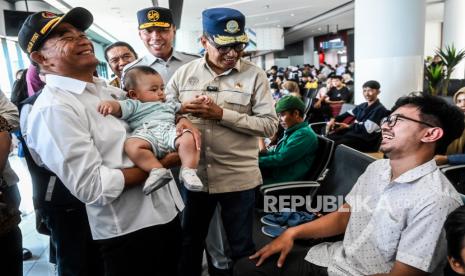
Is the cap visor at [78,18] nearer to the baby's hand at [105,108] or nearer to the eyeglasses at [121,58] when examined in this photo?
the baby's hand at [105,108]

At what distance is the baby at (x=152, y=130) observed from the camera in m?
1.16

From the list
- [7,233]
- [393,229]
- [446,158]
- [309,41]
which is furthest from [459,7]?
[309,41]

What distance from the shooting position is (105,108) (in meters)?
1.15

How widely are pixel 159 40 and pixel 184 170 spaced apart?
3.52 ft

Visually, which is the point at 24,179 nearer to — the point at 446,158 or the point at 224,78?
the point at 224,78

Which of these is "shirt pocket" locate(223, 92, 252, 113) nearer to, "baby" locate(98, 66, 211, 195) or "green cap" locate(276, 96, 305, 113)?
"baby" locate(98, 66, 211, 195)

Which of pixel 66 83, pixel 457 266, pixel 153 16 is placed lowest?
pixel 457 266

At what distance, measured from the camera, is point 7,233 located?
4.50 feet

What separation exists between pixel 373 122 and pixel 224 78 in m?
3.11

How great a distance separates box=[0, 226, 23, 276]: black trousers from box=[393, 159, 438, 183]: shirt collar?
59.7 inches

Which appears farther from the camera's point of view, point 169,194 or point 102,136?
point 169,194

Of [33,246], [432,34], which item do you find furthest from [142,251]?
[432,34]

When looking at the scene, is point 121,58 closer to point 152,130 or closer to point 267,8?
point 152,130

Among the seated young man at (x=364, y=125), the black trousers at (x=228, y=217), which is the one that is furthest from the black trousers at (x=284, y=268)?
the seated young man at (x=364, y=125)
